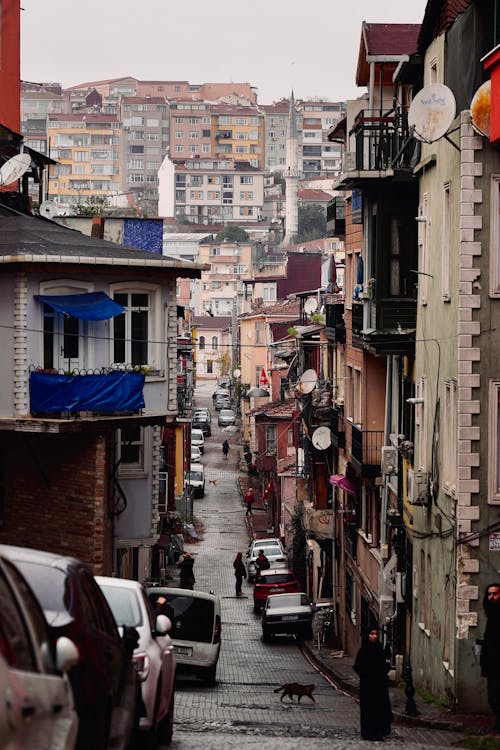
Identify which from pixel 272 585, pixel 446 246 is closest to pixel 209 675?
pixel 446 246

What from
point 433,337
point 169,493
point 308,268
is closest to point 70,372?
point 433,337

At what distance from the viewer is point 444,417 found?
2353 cm

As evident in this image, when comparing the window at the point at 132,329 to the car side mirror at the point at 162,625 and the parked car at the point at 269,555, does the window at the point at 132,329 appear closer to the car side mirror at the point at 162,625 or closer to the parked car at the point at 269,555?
the car side mirror at the point at 162,625

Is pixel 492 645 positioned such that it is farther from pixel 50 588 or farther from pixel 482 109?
pixel 50 588

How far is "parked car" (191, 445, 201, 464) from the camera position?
94744 mm

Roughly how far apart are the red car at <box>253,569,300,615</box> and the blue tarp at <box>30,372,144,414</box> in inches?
737

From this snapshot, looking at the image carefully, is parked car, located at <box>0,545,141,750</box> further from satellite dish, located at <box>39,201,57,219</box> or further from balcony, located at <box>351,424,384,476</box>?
satellite dish, located at <box>39,201,57,219</box>

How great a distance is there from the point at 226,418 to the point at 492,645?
101 m

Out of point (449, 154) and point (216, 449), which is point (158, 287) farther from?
point (216, 449)

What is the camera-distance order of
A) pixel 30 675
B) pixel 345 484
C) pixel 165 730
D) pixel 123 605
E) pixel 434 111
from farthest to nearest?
1. pixel 345 484
2. pixel 434 111
3. pixel 165 730
4. pixel 123 605
5. pixel 30 675

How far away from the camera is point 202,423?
114 meters

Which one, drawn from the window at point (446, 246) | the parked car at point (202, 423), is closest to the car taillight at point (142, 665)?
the window at point (446, 246)

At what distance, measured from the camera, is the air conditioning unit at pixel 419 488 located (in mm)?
24516

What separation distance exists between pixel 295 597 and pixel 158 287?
14.4m
